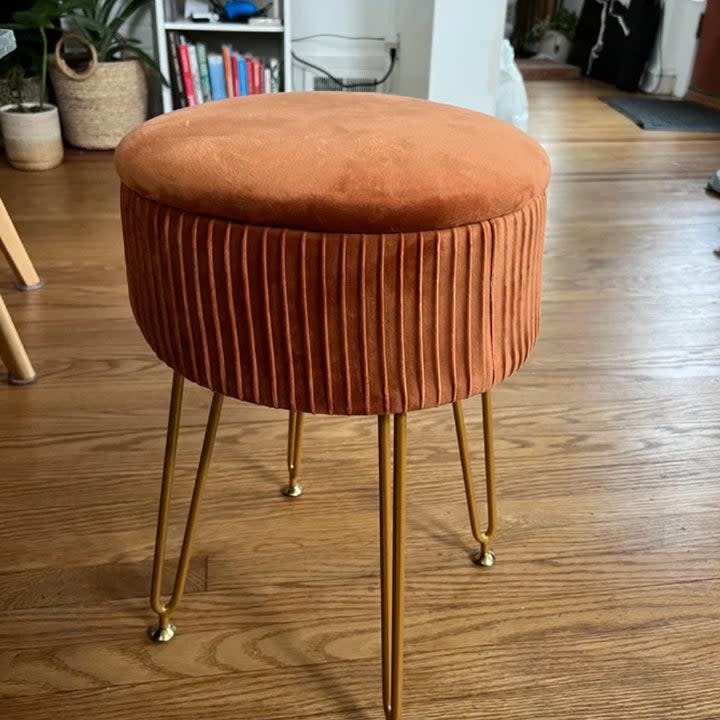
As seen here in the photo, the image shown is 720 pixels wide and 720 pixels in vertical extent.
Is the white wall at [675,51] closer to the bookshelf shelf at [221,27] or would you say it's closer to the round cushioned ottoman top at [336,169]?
the bookshelf shelf at [221,27]

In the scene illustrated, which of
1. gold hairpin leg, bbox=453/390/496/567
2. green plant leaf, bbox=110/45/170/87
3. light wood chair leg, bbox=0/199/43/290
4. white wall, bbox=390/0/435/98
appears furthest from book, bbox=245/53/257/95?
gold hairpin leg, bbox=453/390/496/567

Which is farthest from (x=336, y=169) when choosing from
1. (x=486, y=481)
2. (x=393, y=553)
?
(x=486, y=481)

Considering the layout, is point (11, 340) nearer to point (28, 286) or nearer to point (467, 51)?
point (28, 286)

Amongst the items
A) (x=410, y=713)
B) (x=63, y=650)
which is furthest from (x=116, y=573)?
(x=410, y=713)

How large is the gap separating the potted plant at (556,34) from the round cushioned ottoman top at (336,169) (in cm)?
485

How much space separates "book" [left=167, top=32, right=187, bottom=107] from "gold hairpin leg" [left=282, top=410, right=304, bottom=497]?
2.08m

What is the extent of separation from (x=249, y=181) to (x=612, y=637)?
686mm

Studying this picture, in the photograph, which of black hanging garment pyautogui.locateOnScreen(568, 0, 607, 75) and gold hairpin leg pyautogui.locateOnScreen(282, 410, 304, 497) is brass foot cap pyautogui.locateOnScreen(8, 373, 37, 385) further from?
black hanging garment pyautogui.locateOnScreen(568, 0, 607, 75)

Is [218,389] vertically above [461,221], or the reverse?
[461,221]

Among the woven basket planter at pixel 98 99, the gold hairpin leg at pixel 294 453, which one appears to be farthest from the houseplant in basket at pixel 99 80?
the gold hairpin leg at pixel 294 453

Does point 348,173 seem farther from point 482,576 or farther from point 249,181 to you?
point 482,576

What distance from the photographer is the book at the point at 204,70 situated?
2.84m

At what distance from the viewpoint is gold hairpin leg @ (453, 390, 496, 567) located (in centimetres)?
92

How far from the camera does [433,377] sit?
651 millimetres
